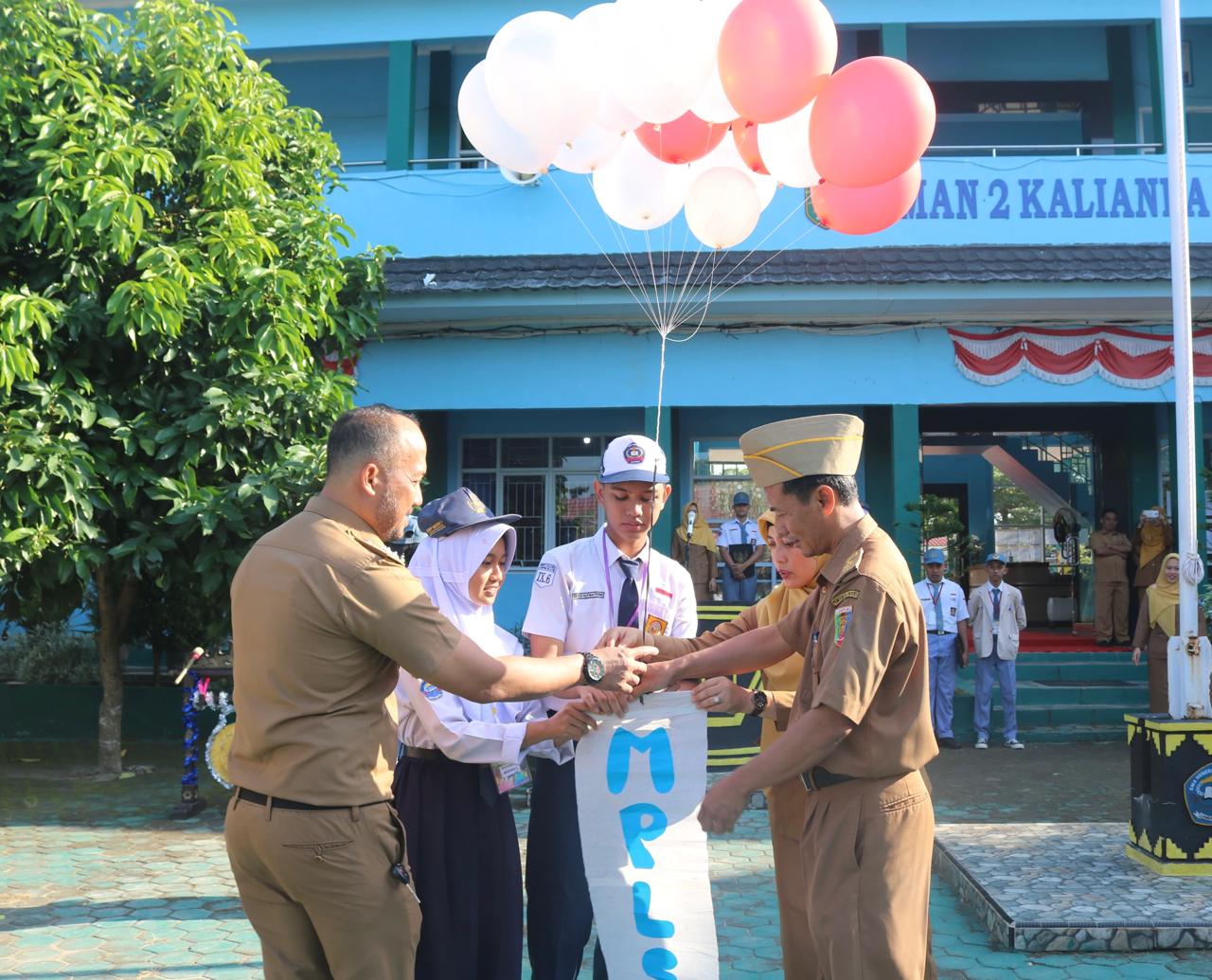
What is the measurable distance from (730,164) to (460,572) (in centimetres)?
429

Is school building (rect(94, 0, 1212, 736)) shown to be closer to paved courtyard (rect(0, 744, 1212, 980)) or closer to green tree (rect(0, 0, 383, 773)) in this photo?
green tree (rect(0, 0, 383, 773))

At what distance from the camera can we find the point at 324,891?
2609mm

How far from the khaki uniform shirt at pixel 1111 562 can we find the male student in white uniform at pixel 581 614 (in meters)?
10.8

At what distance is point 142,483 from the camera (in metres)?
7.89

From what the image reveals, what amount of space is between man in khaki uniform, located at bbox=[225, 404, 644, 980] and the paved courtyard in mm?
2383

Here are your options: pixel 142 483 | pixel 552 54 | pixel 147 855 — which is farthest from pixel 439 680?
pixel 142 483

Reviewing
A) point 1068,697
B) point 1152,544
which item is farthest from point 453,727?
point 1152,544

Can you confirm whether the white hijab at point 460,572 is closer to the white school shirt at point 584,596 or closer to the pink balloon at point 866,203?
the white school shirt at point 584,596

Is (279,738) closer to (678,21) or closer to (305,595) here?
(305,595)

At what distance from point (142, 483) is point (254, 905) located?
5853 millimetres

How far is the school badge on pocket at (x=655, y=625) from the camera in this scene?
4.02 meters

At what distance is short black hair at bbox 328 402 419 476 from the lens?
2.82 metres

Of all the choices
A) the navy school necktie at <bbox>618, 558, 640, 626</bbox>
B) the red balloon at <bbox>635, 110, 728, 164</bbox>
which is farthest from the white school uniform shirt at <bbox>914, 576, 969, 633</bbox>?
the navy school necktie at <bbox>618, 558, 640, 626</bbox>

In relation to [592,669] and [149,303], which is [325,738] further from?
[149,303]
